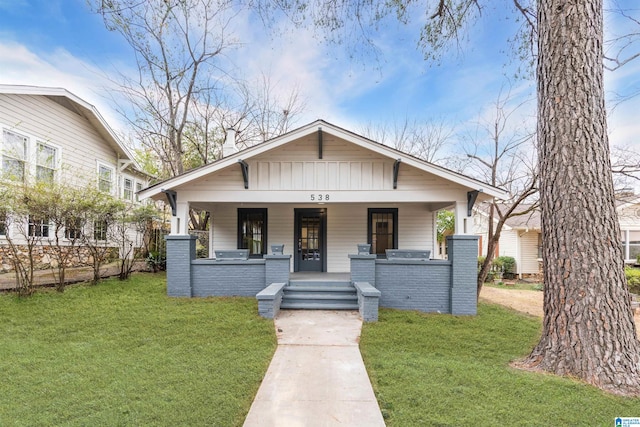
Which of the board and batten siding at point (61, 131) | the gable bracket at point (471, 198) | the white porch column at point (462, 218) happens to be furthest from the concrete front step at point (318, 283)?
the board and batten siding at point (61, 131)

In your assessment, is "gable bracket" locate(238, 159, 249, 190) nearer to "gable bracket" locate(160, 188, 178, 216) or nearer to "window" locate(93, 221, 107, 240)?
"gable bracket" locate(160, 188, 178, 216)

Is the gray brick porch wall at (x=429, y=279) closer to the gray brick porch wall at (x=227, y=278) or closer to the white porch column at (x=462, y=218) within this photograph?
the white porch column at (x=462, y=218)

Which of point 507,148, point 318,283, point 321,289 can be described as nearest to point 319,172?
point 318,283

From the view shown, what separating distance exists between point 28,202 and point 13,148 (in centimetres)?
347

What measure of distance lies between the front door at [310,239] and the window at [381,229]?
1.49 metres

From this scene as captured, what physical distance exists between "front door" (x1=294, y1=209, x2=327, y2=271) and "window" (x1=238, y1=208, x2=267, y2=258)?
3.52 ft

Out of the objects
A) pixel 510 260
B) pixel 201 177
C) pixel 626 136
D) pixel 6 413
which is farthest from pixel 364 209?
pixel 510 260

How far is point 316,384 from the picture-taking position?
3.62 meters

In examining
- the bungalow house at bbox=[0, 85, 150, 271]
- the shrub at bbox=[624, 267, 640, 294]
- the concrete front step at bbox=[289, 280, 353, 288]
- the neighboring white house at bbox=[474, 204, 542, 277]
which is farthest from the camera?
the neighboring white house at bbox=[474, 204, 542, 277]

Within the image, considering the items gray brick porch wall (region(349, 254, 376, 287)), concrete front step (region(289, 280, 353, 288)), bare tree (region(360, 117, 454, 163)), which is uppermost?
bare tree (region(360, 117, 454, 163))

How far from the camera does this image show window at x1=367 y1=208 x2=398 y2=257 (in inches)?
395

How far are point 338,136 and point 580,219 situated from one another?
494 centimetres

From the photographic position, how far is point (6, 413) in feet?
9.44

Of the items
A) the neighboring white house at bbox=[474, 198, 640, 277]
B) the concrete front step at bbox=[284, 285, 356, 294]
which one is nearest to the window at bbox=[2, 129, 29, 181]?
the concrete front step at bbox=[284, 285, 356, 294]
